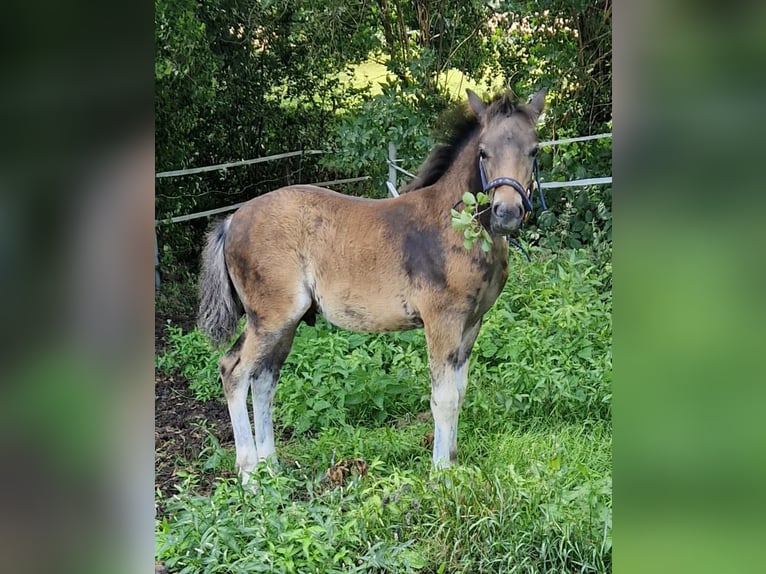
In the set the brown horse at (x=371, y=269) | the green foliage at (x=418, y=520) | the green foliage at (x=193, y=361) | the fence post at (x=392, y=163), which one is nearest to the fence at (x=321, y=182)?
the fence post at (x=392, y=163)

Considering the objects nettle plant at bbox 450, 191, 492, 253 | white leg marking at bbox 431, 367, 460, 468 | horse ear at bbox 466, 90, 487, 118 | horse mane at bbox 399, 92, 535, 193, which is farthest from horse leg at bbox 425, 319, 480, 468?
horse ear at bbox 466, 90, 487, 118

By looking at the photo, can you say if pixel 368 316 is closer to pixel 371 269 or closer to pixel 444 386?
pixel 371 269

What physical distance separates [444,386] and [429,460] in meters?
0.34

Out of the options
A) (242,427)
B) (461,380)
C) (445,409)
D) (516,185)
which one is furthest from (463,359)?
(242,427)

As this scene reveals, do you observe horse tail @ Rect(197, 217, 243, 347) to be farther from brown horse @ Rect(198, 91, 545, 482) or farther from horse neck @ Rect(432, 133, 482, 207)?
horse neck @ Rect(432, 133, 482, 207)

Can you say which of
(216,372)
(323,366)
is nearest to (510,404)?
(323,366)

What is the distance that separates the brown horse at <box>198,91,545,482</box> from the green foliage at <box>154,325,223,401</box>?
0.25 ft

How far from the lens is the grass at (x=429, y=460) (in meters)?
2.88

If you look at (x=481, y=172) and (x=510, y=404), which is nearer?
(x=481, y=172)

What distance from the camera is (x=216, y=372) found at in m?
3.67

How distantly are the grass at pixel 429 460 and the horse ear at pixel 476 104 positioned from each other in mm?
709
